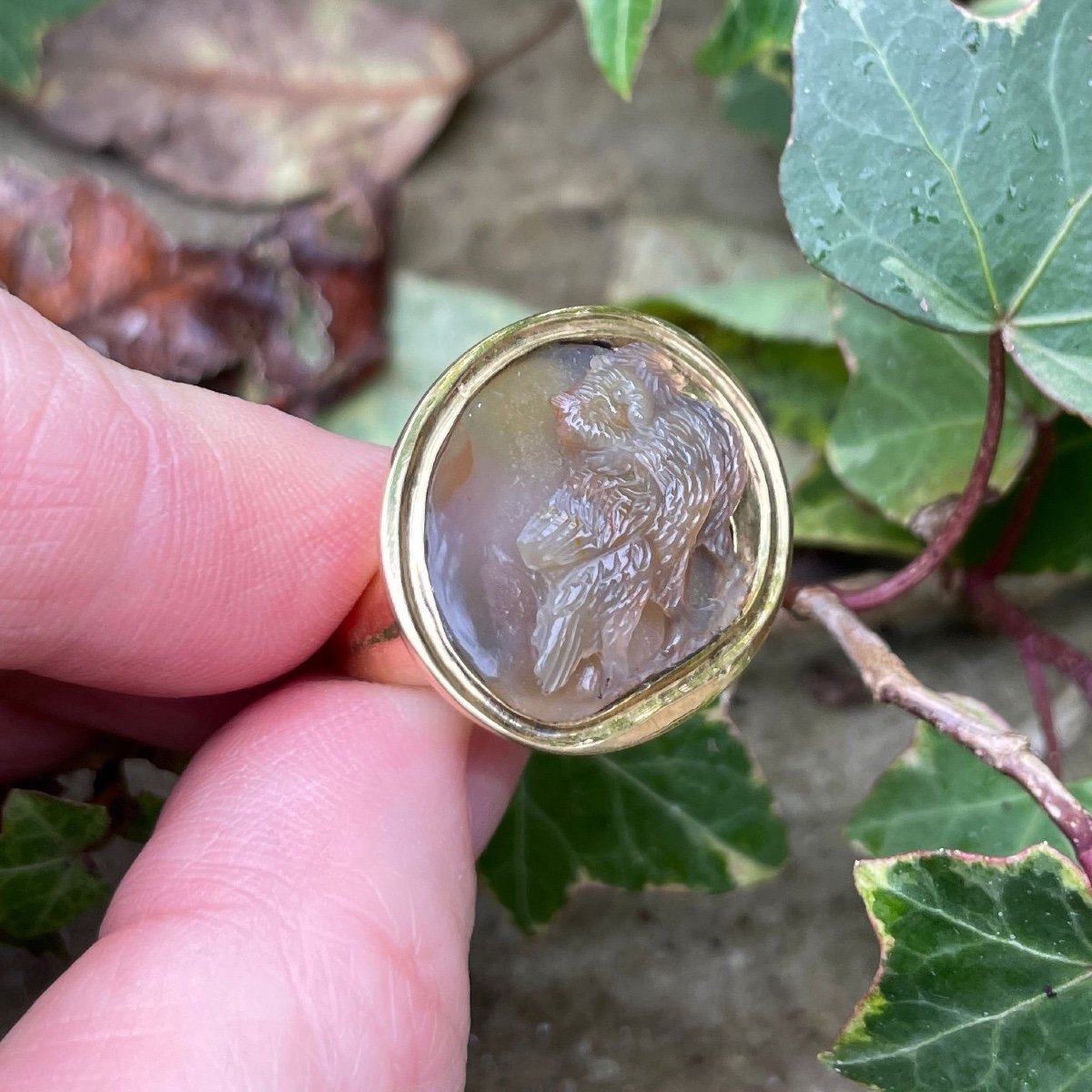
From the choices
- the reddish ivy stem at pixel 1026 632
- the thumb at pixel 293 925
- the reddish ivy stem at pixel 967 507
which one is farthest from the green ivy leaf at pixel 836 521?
the thumb at pixel 293 925

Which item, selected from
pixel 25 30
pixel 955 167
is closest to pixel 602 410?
pixel 955 167

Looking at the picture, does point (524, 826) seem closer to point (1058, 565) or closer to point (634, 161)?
point (1058, 565)

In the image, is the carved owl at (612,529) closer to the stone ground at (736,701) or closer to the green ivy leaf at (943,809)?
the green ivy leaf at (943,809)

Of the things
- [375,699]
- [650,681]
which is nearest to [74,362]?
[375,699]

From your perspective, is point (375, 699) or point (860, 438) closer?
point (375, 699)

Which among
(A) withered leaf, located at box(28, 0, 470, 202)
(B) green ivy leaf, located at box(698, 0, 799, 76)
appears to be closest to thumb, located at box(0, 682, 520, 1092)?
(B) green ivy leaf, located at box(698, 0, 799, 76)
